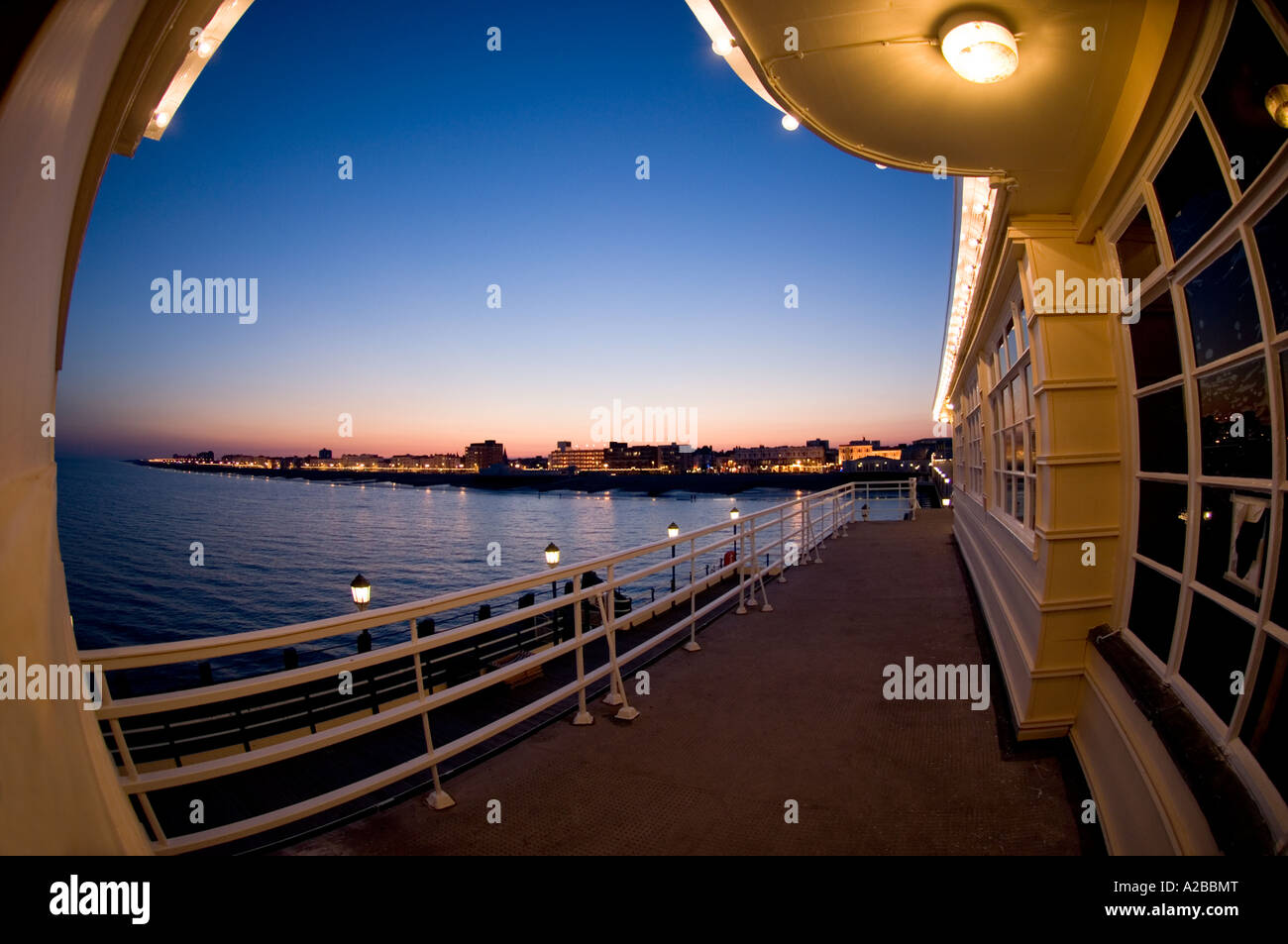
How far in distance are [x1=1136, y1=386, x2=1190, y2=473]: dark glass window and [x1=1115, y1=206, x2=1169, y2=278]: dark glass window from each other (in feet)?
2.06

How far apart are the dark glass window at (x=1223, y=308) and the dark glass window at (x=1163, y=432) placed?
→ 377 mm

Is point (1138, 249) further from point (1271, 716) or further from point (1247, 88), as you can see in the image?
point (1271, 716)

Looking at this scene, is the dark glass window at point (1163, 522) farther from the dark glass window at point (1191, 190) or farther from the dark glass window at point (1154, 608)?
the dark glass window at point (1191, 190)

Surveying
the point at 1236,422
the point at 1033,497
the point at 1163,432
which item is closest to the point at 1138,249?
the point at 1163,432

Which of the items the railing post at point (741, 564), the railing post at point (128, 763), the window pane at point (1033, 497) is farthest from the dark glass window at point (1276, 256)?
the railing post at point (741, 564)

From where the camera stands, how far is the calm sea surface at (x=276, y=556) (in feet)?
87.6

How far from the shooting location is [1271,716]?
1.78 m

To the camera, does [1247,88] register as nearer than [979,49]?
Yes

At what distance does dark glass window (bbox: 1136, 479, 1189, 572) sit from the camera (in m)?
2.54

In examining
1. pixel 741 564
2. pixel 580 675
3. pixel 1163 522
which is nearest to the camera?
pixel 1163 522

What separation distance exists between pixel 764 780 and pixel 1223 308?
2.98 meters
